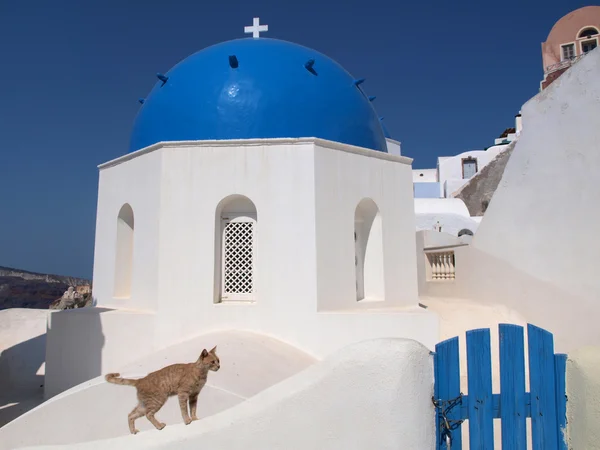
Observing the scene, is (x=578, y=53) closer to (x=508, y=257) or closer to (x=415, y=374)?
(x=508, y=257)

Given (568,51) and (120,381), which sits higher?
(568,51)

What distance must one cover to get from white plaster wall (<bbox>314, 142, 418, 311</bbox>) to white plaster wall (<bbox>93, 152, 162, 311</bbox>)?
7.83 feet

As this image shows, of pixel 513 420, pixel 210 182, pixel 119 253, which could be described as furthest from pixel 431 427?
pixel 119 253

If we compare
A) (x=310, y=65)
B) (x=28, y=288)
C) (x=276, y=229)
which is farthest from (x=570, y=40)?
(x=28, y=288)

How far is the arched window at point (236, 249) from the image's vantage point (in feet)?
23.3

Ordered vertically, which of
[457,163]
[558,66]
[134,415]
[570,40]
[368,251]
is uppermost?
[570,40]

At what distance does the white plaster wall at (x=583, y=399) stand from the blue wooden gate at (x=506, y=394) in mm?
47

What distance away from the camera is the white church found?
6.55 metres

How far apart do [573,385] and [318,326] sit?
396 centimetres

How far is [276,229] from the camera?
6.85 metres

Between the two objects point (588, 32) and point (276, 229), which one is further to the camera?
point (588, 32)

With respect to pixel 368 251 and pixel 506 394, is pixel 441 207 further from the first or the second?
pixel 506 394

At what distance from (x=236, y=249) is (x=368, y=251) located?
82.8 inches

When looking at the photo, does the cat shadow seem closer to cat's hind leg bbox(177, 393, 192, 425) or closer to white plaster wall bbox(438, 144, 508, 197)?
cat's hind leg bbox(177, 393, 192, 425)
